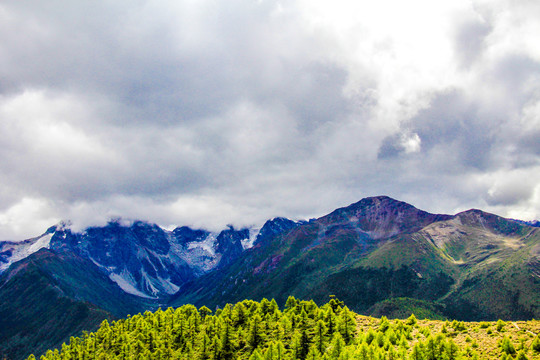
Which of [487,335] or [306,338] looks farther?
[306,338]

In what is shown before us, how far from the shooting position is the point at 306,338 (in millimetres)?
96312

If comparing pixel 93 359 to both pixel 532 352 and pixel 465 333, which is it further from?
pixel 532 352

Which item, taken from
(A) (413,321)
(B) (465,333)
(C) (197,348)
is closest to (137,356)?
(C) (197,348)

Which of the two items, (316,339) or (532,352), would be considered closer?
(532,352)

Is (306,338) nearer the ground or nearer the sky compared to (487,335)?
nearer the ground

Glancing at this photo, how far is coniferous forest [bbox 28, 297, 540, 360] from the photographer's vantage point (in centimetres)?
7199

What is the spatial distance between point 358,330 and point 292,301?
43.8 metres

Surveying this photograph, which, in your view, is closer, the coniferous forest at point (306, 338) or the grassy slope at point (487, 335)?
the grassy slope at point (487, 335)

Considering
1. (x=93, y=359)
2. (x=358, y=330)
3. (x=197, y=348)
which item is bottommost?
(x=93, y=359)

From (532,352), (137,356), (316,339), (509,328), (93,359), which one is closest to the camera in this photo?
(532,352)

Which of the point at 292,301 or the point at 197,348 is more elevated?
the point at 292,301

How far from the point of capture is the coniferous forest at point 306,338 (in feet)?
236

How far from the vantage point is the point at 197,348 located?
11481 cm

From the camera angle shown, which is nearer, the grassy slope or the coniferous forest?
the grassy slope
